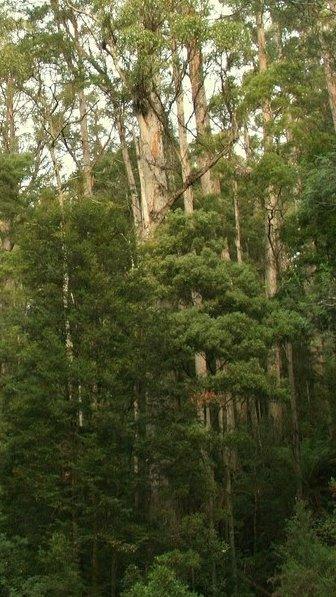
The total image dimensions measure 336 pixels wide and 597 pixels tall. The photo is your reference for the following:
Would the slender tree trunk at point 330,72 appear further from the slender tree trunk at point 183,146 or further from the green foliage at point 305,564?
the green foliage at point 305,564

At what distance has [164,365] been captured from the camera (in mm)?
10852

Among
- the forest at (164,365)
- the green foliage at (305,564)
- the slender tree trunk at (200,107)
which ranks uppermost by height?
the slender tree trunk at (200,107)

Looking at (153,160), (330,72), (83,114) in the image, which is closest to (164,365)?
(153,160)

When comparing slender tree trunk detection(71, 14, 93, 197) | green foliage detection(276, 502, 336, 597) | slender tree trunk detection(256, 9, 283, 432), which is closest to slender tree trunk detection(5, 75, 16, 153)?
slender tree trunk detection(71, 14, 93, 197)

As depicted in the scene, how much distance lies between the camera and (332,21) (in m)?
19.5

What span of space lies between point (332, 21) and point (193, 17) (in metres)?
6.90

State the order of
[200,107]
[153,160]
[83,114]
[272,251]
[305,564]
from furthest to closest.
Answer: [83,114]
[272,251]
[200,107]
[153,160]
[305,564]

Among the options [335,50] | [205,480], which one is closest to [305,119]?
[335,50]

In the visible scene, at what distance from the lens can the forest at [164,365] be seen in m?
9.56

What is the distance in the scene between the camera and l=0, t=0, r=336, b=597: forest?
956 centimetres

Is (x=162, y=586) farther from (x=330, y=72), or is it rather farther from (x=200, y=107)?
(x=330, y=72)

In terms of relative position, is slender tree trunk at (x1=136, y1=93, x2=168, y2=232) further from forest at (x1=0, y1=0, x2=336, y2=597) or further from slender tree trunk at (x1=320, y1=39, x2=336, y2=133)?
slender tree trunk at (x1=320, y1=39, x2=336, y2=133)

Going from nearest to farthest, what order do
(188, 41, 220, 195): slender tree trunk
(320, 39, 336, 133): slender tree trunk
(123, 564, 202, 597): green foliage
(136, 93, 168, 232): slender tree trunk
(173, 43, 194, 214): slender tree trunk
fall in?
(123, 564, 202, 597): green foliage → (136, 93, 168, 232): slender tree trunk → (173, 43, 194, 214): slender tree trunk → (188, 41, 220, 195): slender tree trunk → (320, 39, 336, 133): slender tree trunk

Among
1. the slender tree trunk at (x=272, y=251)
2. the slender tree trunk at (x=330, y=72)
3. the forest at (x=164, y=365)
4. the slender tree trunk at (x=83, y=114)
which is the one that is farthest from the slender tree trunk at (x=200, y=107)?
the slender tree trunk at (x=83, y=114)
